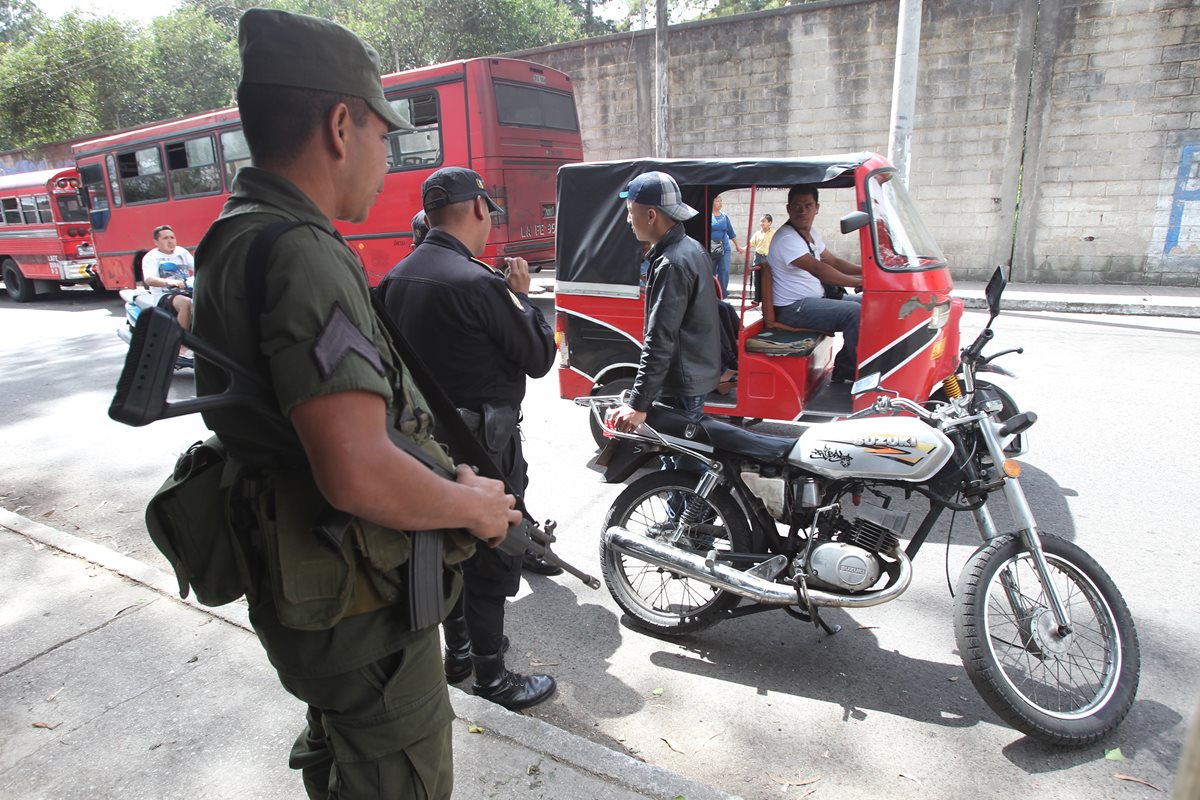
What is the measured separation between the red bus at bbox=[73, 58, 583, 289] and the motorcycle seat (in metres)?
7.91

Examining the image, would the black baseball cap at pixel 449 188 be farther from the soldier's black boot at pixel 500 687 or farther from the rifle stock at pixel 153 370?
the soldier's black boot at pixel 500 687

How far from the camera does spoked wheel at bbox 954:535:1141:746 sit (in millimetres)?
2385

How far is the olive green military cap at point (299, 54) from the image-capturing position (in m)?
1.33

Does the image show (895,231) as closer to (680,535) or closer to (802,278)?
(802,278)

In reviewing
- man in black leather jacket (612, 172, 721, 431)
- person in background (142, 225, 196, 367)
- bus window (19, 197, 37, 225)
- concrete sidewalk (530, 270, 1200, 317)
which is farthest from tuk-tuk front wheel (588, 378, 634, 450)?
bus window (19, 197, 37, 225)

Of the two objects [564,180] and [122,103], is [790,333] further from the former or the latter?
[122,103]

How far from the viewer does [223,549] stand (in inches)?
55.5

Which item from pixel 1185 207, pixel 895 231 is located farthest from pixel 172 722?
pixel 1185 207

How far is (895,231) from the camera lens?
15.6ft

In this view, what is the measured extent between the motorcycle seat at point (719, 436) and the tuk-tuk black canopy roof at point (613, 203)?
7.22ft

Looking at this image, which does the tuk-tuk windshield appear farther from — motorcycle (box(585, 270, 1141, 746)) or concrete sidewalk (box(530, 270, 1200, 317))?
concrete sidewalk (box(530, 270, 1200, 317))

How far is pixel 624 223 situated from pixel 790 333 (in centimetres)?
140

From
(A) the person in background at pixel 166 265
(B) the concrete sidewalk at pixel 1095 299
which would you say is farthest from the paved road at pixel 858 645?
(B) the concrete sidewalk at pixel 1095 299

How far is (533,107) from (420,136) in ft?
5.82
